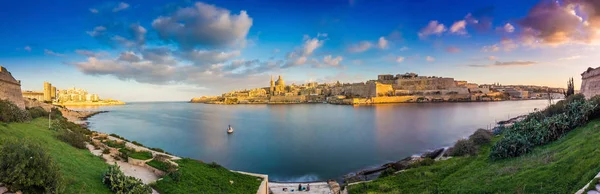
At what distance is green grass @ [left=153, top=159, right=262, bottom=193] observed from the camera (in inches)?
251

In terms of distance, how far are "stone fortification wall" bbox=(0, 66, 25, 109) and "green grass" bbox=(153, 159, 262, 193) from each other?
10.8 m

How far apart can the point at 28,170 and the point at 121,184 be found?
164 centimetres

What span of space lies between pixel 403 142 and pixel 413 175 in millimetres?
12148

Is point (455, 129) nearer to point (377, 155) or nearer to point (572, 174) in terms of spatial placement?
point (377, 155)

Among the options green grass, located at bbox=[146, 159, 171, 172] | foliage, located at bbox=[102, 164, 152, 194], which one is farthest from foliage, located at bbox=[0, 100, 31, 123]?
foliage, located at bbox=[102, 164, 152, 194]

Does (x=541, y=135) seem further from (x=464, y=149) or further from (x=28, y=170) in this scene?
(x=28, y=170)

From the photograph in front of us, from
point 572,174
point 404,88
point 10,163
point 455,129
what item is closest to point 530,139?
point 572,174

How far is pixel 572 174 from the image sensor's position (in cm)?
441

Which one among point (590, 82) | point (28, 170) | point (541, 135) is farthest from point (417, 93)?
point (28, 170)

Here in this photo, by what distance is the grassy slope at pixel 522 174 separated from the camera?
4.39 m

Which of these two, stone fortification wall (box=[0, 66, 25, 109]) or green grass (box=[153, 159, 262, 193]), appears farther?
stone fortification wall (box=[0, 66, 25, 109])

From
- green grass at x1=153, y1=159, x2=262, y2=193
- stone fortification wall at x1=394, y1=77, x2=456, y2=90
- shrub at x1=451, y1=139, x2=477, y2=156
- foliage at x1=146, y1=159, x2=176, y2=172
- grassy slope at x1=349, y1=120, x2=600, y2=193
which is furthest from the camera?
stone fortification wall at x1=394, y1=77, x2=456, y2=90

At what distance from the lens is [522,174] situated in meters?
5.35

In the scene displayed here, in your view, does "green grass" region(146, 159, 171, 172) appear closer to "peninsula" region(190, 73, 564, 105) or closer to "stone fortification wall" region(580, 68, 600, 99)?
"stone fortification wall" region(580, 68, 600, 99)
